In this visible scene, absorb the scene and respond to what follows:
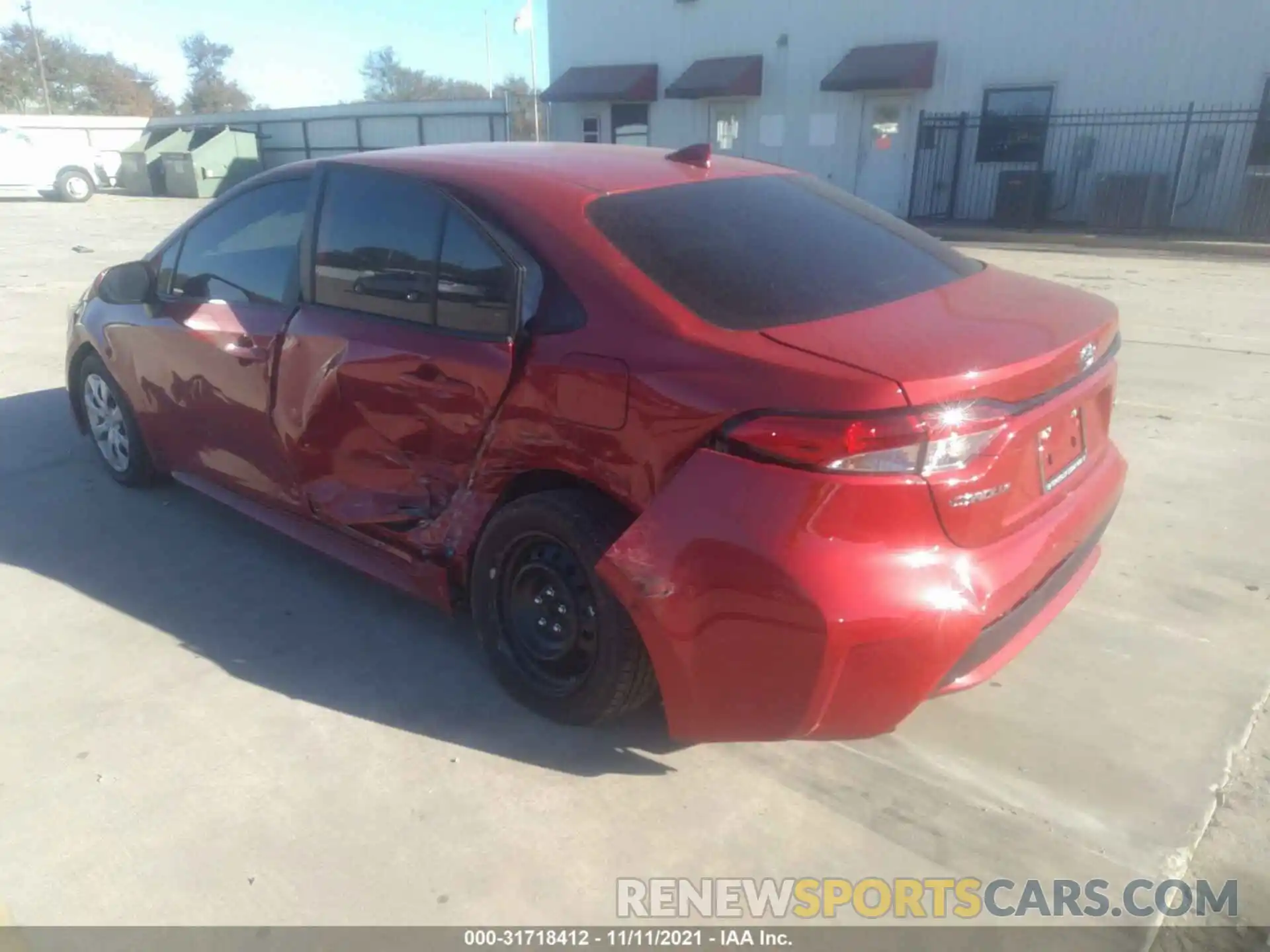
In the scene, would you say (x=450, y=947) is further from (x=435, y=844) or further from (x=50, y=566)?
(x=50, y=566)

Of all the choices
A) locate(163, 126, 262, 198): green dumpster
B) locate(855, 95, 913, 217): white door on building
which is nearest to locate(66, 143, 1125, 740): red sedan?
locate(855, 95, 913, 217): white door on building

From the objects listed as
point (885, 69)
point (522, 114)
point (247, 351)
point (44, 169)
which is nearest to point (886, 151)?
point (885, 69)

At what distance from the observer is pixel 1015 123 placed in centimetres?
1852

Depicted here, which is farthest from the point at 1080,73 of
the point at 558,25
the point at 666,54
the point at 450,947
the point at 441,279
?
the point at 450,947

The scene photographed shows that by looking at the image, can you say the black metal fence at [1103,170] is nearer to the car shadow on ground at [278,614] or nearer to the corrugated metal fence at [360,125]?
the corrugated metal fence at [360,125]

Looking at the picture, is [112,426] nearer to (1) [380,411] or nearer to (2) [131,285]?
(2) [131,285]

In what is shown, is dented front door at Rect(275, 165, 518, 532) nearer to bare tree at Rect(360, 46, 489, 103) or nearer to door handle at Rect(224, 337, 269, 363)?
door handle at Rect(224, 337, 269, 363)

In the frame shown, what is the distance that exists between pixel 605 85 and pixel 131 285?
21.4 m

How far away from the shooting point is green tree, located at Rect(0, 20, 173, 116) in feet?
193

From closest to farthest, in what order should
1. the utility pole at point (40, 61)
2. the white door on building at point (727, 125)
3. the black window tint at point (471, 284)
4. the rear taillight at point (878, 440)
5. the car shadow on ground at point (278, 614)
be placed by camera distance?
the rear taillight at point (878, 440), the black window tint at point (471, 284), the car shadow on ground at point (278, 614), the white door on building at point (727, 125), the utility pole at point (40, 61)

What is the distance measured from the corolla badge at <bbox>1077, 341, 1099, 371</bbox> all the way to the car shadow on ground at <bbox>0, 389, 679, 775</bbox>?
1.58 meters

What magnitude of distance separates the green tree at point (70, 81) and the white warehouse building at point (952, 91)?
50374 millimetres

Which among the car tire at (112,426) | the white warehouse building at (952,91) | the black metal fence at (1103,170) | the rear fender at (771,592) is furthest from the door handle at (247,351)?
the white warehouse building at (952,91)

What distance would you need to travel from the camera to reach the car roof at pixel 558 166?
9.71 ft
